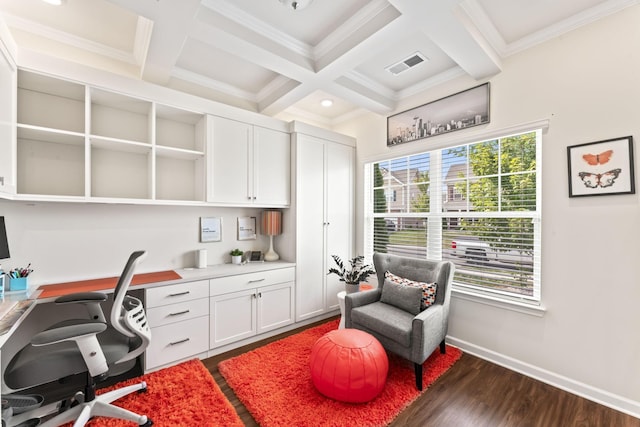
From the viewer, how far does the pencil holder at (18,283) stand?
195cm

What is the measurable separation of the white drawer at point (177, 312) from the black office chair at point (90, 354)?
0.32 meters

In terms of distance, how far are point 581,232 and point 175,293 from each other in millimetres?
3284

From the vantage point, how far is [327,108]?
3744mm

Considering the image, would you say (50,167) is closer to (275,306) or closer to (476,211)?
(275,306)

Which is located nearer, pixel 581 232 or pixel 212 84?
pixel 581 232

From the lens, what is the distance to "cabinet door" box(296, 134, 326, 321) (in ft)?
10.6

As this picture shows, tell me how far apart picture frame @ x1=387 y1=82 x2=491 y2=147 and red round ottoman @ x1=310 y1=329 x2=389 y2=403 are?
224 centimetres

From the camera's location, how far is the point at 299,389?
81.0 inches

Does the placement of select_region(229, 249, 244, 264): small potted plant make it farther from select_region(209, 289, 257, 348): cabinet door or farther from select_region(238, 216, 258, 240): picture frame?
select_region(209, 289, 257, 348): cabinet door

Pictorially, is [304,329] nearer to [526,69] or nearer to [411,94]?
[411,94]

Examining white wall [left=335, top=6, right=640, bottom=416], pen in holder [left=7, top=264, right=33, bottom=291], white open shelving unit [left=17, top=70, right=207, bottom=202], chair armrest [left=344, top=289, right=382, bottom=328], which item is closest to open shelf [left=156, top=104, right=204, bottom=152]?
white open shelving unit [left=17, top=70, right=207, bottom=202]

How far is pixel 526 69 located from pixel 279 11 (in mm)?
2109

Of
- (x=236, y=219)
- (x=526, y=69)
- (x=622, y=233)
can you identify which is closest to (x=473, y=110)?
(x=526, y=69)

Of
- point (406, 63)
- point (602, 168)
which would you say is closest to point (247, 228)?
point (406, 63)
